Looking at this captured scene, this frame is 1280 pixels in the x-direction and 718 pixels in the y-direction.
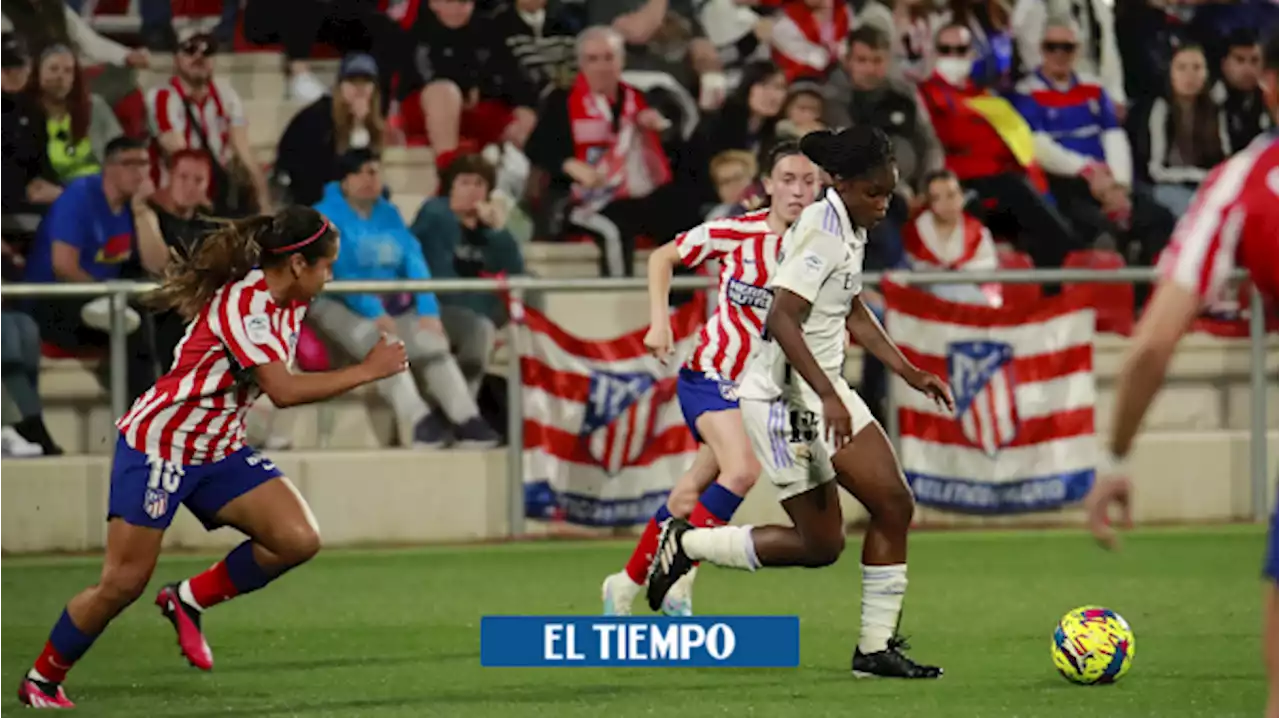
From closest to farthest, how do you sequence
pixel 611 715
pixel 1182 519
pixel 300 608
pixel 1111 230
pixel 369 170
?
pixel 611 715 < pixel 300 608 < pixel 369 170 < pixel 1182 519 < pixel 1111 230

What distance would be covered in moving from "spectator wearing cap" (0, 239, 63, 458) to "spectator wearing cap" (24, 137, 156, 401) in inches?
10.3

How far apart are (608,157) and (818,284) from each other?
700cm

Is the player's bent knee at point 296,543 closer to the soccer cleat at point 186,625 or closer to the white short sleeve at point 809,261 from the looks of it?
the soccer cleat at point 186,625

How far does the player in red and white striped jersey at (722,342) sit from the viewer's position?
967 centimetres

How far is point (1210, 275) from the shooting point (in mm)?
4559

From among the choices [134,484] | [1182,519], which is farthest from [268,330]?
[1182,519]

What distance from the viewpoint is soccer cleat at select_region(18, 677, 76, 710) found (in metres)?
7.91

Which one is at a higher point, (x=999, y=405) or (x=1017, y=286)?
(x=1017, y=286)

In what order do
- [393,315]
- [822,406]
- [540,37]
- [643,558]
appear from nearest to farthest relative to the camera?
[822,406]
[643,558]
[393,315]
[540,37]

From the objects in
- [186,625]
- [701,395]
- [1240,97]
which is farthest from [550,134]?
[186,625]

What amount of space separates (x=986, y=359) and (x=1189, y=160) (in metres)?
2.76

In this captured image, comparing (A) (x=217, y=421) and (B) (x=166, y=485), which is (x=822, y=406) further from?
(B) (x=166, y=485)

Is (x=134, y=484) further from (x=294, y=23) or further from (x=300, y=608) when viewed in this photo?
(x=294, y=23)

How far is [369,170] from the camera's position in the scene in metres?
13.8
